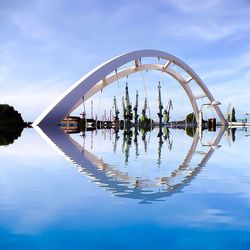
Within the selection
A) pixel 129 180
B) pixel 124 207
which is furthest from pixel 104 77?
pixel 124 207

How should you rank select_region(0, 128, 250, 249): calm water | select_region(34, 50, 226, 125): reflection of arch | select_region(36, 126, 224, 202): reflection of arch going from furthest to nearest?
select_region(34, 50, 226, 125): reflection of arch
select_region(36, 126, 224, 202): reflection of arch
select_region(0, 128, 250, 249): calm water

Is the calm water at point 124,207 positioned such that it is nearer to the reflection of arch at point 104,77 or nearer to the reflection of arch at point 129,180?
the reflection of arch at point 129,180

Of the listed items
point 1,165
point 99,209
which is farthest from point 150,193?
point 1,165

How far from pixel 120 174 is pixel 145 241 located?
4.56 m

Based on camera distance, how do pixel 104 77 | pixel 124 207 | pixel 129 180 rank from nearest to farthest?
pixel 124 207, pixel 129 180, pixel 104 77

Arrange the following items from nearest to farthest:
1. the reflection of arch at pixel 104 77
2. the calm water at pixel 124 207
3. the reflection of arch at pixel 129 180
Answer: the calm water at pixel 124 207, the reflection of arch at pixel 129 180, the reflection of arch at pixel 104 77

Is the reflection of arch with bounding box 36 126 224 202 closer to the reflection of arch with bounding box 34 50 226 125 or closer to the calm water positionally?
the calm water

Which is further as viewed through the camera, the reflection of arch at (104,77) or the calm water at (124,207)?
the reflection of arch at (104,77)

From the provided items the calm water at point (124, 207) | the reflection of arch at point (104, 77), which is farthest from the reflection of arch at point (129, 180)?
the reflection of arch at point (104, 77)

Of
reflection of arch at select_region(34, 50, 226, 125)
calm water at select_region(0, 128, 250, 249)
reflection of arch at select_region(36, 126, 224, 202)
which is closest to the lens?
calm water at select_region(0, 128, 250, 249)

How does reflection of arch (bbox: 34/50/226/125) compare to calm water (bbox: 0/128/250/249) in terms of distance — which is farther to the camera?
reflection of arch (bbox: 34/50/226/125)

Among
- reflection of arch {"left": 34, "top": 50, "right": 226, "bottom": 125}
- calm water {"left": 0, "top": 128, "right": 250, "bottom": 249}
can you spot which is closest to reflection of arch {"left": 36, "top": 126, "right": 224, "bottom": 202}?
calm water {"left": 0, "top": 128, "right": 250, "bottom": 249}

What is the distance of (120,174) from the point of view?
339 inches

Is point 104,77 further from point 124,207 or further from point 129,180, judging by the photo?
point 124,207
